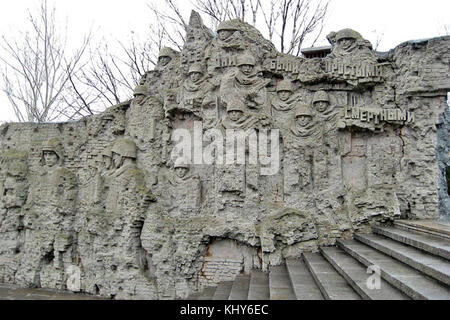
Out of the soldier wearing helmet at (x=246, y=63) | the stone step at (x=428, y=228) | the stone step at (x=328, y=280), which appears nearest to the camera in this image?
the stone step at (x=328, y=280)

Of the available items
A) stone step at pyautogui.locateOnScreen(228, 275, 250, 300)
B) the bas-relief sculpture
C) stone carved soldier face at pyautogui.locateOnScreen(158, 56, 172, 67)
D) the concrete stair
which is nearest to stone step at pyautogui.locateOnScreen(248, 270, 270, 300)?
the concrete stair

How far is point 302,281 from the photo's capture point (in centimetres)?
489

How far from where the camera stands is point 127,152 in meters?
7.14

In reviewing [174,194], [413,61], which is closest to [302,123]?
[413,61]

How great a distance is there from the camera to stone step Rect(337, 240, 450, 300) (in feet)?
10.8

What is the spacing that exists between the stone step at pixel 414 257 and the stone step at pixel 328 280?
76cm

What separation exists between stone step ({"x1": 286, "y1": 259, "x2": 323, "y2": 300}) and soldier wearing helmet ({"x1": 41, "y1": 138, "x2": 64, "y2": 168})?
5.65m

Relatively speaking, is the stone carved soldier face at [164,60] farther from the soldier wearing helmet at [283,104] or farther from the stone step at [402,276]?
the stone step at [402,276]

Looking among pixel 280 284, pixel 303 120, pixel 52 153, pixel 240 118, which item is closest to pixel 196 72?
pixel 240 118

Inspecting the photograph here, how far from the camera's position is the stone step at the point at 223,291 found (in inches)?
216

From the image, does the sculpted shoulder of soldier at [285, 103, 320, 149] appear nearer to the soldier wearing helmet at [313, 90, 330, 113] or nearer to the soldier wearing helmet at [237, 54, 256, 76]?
the soldier wearing helmet at [313, 90, 330, 113]

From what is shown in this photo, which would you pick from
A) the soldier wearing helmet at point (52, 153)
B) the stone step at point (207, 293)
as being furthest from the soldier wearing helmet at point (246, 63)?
the soldier wearing helmet at point (52, 153)

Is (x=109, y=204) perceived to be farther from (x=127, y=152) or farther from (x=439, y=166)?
(x=439, y=166)

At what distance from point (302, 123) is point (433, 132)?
2.34 m
